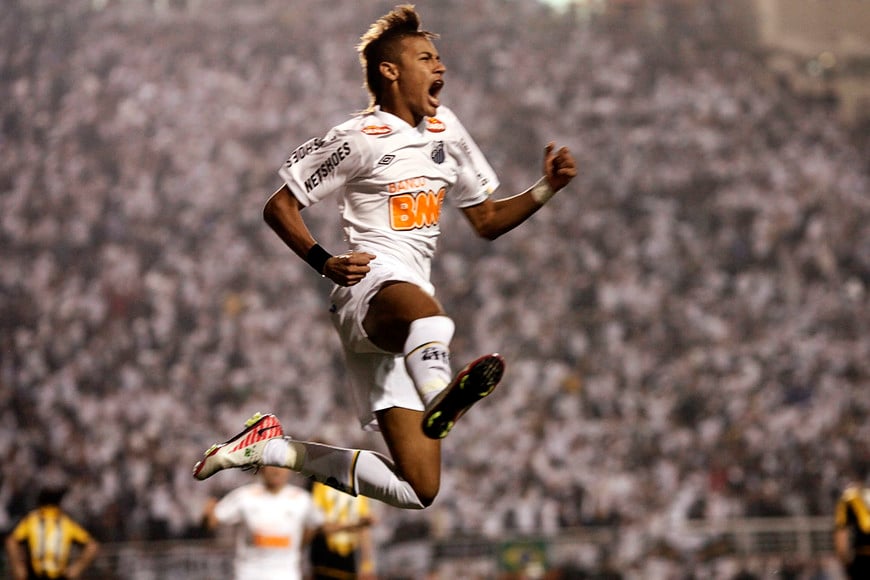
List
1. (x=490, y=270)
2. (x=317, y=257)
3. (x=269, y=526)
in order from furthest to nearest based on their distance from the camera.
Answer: (x=490, y=270), (x=269, y=526), (x=317, y=257)

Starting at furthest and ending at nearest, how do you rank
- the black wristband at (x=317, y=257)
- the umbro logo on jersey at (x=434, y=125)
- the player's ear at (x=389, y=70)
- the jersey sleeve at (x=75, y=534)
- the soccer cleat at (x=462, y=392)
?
1. the jersey sleeve at (x=75, y=534)
2. the umbro logo on jersey at (x=434, y=125)
3. the player's ear at (x=389, y=70)
4. the black wristband at (x=317, y=257)
5. the soccer cleat at (x=462, y=392)

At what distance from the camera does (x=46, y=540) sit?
934cm

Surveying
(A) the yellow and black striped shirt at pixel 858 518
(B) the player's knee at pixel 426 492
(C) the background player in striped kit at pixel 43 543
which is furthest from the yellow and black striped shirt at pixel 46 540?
(A) the yellow and black striped shirt at pixel 858 518

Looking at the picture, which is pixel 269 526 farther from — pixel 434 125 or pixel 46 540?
pixel 434 125

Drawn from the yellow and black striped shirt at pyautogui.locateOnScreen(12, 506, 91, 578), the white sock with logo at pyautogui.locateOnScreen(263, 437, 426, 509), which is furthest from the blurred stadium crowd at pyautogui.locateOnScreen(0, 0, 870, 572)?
the white sock with logo at pyautogui.locateOnScreen(263, 437, 426, 509)

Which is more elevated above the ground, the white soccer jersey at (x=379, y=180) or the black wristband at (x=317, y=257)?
the white soccer jersey at (x=379, y=180)

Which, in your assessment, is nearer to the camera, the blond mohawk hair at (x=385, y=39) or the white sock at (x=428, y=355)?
the white sock at (x=428, y=355)

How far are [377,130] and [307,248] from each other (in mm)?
545

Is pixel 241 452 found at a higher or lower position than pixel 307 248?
lower

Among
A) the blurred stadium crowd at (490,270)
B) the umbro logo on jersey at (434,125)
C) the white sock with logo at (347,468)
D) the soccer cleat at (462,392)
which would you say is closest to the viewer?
the soccer cleat at (462,392)

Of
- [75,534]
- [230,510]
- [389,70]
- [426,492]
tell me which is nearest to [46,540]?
[75,534]

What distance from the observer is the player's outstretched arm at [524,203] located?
4933 mm

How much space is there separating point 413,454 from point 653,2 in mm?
19360

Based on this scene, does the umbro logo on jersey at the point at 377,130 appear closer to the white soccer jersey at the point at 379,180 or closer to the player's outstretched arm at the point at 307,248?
the white soccer jersey at the point at 379,180
